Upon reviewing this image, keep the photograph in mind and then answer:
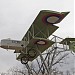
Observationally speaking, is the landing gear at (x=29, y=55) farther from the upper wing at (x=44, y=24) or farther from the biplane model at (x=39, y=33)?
the upper wing at (x=44, y=24)

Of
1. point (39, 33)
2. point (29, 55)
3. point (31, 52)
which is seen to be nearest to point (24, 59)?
point (29, 55)

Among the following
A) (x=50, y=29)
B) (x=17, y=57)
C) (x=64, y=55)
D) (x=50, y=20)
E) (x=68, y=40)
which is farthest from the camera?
(x=64, y=55)

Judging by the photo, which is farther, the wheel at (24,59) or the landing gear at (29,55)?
the wheel at (24,59)

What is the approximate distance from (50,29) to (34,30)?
149 cm

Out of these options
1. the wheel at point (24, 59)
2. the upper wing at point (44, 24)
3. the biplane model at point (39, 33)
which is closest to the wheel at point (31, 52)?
the biplane model at point (39, 33)

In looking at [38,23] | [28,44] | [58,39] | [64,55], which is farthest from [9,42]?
[64,55]

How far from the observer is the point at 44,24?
65.6 feet

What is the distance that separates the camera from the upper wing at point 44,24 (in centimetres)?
1805

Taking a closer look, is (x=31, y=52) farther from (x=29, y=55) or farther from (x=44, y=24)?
(x=44, y=24)

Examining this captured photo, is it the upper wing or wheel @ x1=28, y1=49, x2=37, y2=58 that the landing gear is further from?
the upper wing

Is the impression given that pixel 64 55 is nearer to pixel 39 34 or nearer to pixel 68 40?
pixel 68 40

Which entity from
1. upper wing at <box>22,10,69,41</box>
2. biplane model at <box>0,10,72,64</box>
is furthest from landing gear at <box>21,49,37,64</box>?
upper wing at <box>22,10,69,41</box>

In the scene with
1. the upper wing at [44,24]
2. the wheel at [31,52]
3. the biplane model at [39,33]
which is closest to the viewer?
the upper wing at [44,24]

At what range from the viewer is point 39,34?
21.6m
